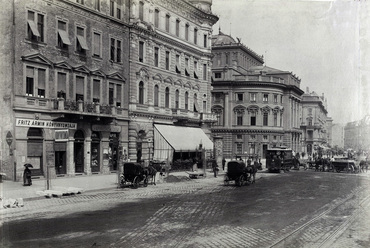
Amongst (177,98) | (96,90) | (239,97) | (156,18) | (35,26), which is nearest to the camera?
(35,26)

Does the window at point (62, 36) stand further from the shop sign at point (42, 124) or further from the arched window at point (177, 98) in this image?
the arched window at point (177, 98)

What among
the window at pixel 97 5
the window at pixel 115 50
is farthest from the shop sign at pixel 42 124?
the window at pixel 97 5

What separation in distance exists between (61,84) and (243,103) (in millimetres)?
47599

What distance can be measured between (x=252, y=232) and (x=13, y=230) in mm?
7502

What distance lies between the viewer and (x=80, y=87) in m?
28.5

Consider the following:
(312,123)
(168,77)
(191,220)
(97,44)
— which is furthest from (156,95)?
(312,123)

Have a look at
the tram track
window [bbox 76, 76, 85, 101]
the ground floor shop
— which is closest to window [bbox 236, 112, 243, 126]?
the ground floor shop

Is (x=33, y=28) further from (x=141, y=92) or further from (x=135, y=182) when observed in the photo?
(x=141, y=92)

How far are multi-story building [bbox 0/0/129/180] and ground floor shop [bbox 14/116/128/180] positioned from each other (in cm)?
7

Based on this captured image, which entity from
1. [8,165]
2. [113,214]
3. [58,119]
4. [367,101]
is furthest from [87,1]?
[367,101]

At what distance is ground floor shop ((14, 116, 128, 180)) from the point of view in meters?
23.8

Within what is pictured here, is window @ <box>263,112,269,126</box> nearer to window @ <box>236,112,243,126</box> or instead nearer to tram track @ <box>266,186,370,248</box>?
window @ <box>236,112,243,126</box>

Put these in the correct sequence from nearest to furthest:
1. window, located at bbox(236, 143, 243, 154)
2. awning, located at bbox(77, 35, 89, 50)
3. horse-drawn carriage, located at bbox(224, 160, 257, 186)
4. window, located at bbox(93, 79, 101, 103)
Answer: horse-drawn carriage, located at bbox(224, 160, 257, 186)
awning, located at bbox(77, 35, 89, 50)
window, located at bbox(93, 79, 101, 103)
window, located at bbox(236, 143, 243, 154)

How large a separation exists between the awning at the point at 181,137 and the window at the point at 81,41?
10666mm
